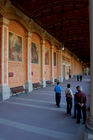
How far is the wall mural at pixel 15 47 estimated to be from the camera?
459 inches

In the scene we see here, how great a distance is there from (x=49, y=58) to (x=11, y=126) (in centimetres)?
1730

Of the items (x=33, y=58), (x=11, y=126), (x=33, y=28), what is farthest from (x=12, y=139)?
(x=33, y=28)

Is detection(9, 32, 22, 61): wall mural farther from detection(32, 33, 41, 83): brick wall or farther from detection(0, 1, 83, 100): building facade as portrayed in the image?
detection(32, 33, 41, 83): brick wall

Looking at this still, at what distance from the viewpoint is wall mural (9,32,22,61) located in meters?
11.7

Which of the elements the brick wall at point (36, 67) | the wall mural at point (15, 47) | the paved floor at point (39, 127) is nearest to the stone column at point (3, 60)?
the wall mural at point (15, 47)

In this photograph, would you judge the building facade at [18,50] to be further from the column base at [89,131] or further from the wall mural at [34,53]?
the column base at [89,131]

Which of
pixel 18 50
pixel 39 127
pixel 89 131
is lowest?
pixel 39 127

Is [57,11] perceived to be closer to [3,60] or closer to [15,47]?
[15,47]

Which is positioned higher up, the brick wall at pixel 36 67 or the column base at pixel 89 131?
the brick wall at pixel 36 67

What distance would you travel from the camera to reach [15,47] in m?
12.3

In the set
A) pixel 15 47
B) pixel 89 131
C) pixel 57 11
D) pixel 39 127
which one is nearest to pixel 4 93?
pixel 15 47

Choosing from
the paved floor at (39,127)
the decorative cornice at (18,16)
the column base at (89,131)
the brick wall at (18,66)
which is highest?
the decorative cornice at (18,16)

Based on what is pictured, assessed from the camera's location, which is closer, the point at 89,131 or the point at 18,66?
the point at 89,131

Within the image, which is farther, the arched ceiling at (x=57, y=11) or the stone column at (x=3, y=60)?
the arched ceiling at (x=57, y=11)
